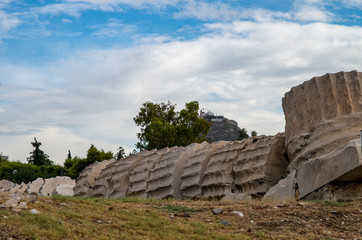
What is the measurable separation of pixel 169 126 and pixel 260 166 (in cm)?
2545

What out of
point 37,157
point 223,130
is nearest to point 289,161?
point 37,157

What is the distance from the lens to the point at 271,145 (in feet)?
52.7

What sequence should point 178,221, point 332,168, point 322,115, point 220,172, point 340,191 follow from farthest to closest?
1. point 220,172
2. point 322,115
3. point 340,191
4. point 332,168
5. point 178,221

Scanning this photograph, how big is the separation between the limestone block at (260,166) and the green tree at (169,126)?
2404cm

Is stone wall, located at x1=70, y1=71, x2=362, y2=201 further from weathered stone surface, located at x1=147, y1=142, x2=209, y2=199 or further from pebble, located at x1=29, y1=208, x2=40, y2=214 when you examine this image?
pebble, located at x1=29, y1=208, x2=40, y2=214

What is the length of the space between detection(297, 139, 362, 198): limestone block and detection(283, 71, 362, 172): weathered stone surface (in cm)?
90

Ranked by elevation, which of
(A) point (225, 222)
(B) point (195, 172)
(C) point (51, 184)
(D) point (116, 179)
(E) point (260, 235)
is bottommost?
(E) point (260, 235)

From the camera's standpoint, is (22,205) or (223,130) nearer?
(22,205)

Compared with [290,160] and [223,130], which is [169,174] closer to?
[290,160]

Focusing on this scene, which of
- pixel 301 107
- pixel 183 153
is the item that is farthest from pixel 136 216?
pixel 183 153

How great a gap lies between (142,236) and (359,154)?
18.4ft

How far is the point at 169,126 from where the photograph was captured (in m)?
40.9

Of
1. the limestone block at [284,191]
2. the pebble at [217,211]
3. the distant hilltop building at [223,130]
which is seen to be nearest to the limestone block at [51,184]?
the limestone block at [284,191]

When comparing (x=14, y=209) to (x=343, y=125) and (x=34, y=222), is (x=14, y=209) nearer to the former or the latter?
(x=34, y=222)
